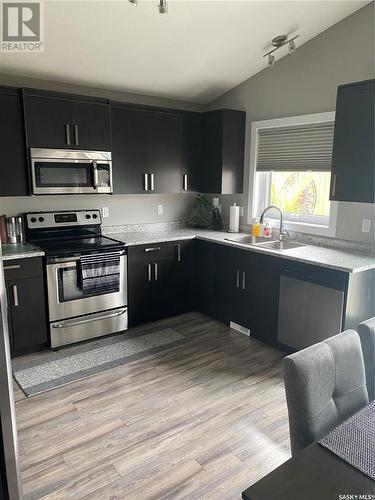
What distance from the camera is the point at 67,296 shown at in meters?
3.27

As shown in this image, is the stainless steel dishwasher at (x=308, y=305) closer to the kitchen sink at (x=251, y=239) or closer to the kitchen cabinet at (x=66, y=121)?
the kitchen sink at (x=251, y=239)

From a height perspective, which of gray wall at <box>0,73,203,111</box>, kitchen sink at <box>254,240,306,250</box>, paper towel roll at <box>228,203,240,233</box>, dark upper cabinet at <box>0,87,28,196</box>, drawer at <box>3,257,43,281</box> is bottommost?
drawer at <box>3,257,43,281</box>

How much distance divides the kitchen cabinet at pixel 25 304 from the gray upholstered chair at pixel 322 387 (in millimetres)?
2441

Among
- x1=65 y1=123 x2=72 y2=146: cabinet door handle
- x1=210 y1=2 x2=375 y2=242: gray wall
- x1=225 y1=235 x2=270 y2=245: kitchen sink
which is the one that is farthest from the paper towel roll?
x1=65 y1=123 x2=72 y2=146: cabinet door handle

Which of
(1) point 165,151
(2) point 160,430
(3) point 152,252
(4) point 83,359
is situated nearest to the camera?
(2) point 160,430

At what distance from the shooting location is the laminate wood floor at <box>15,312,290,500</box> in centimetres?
192

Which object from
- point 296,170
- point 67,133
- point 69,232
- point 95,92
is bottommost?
point 69,232

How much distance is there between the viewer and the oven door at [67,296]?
3.17 m

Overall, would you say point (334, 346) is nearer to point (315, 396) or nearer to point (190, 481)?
point (315, 396)

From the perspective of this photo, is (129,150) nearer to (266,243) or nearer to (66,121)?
(66,121)

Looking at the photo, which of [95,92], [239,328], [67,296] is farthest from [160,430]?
[95,92]

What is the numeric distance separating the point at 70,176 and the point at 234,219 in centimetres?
182

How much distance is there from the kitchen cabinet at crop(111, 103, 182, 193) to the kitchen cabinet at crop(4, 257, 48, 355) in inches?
47.0

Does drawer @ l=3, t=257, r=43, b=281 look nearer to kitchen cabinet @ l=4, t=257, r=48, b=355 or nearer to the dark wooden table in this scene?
kitchen cabinet @ l=4, t=257, r=48, b=355
